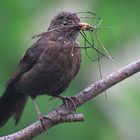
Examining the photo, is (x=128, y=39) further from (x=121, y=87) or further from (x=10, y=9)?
(x=10, y=9)

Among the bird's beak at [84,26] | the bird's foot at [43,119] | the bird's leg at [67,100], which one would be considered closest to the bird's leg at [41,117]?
the bird's foot at [43,119]

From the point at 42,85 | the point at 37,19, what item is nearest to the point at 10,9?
the point at 37,19

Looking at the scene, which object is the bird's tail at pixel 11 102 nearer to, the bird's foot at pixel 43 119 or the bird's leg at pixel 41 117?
the bird's leg at pixel 41 117

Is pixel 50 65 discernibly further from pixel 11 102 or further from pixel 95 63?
pixel 11 102

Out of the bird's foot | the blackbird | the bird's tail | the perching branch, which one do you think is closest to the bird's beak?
A: the blackbird

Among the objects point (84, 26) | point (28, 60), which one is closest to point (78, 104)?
point (84, 26)

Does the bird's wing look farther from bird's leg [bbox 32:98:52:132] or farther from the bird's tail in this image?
bird's leg [bbox 32:98:52:132]
